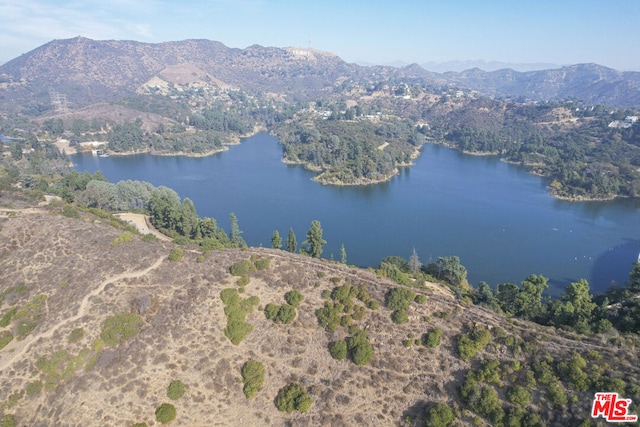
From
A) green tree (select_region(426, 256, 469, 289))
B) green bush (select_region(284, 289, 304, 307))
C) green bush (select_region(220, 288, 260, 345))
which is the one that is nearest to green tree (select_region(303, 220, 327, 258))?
green tree (select_region(426, 256, 469, 289))

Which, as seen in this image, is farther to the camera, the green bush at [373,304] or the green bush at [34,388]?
the green bush at [373,304]

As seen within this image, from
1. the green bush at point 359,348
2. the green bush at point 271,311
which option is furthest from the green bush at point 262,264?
the green bush at point 359,348

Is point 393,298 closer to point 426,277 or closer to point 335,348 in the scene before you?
point 335,348

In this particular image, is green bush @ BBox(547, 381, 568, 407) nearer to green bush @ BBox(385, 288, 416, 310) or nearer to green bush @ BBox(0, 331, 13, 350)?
green bush @ BBox(385, 288, 416, 310)

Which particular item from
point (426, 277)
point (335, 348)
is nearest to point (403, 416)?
point (335, 348)

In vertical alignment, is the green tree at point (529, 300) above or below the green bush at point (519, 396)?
below

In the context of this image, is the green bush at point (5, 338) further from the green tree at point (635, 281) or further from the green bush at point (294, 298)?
the green tree at point (635, 281)

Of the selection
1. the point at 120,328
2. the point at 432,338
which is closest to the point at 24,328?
the point at 120,328
